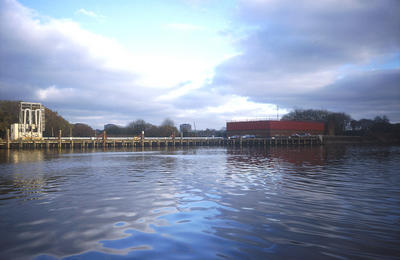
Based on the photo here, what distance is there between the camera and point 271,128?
7925cm

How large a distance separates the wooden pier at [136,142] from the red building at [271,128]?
5.31 meters

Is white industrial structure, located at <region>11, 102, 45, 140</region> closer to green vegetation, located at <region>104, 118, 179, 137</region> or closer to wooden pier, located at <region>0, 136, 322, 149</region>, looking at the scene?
wooden pier, located at <region>0, 136, 322, 149</region>

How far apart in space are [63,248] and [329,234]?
564cm

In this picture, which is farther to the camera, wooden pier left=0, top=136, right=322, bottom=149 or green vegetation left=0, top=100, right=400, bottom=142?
green vegetation left=0, top=100, right=400, bottom=142

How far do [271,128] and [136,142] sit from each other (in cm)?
3822

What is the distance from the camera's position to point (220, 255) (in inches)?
201

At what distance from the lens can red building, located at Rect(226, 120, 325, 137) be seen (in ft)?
262

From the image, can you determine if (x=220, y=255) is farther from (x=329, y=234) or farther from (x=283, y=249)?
(x=329, y=234)

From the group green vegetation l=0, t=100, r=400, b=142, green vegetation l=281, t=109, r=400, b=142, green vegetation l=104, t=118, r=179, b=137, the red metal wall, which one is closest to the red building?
the red metal wall

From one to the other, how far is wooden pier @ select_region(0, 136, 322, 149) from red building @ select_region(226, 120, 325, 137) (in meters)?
5.31

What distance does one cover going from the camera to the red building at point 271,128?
79.9 metres

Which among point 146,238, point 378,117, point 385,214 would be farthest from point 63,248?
point 378,117

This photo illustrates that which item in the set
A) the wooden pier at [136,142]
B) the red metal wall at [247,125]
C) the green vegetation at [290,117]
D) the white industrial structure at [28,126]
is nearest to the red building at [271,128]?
the red metal wall at [247,125]

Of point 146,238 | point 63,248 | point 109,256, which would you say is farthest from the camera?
point 146,238
